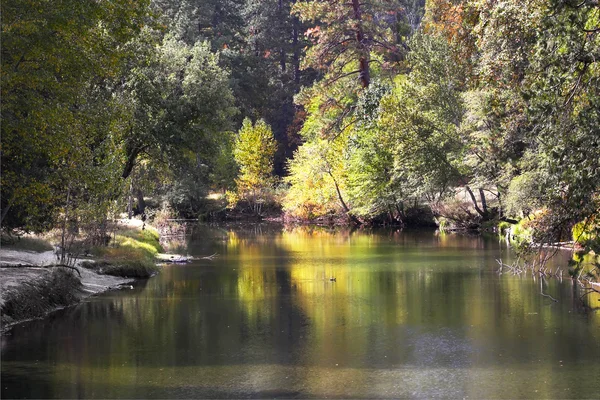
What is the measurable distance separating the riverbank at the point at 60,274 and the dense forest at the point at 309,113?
1.39 meters

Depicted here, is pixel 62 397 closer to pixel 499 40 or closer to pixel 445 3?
pixel 499 40

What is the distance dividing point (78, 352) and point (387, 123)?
1214 inches

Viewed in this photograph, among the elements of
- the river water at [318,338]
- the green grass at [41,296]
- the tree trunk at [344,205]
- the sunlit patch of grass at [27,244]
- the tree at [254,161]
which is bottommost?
the river water at [318,338]

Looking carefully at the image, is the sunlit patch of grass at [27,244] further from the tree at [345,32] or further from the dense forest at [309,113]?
the tree at [345,32]

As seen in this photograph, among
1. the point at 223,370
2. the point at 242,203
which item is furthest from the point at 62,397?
the point at 242,203

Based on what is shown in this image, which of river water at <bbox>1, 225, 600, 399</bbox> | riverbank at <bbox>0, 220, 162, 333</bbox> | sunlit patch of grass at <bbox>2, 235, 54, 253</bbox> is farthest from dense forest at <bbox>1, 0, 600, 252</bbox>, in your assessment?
sunlit patch of grass at <bbox>2, 235, 54, 253</bbox>

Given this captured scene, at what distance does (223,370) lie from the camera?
1402 centimetres

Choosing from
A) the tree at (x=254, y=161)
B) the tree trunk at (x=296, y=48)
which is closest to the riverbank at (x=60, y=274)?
the tree at (x=254, y=161)

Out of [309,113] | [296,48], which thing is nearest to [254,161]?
[309,113]

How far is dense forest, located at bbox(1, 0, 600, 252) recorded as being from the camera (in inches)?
458

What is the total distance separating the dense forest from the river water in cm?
251

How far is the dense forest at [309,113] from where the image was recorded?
1162cm

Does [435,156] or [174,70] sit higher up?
[174,70]

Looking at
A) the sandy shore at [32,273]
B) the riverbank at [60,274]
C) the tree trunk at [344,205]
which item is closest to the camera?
the riverbank at [60,274]
